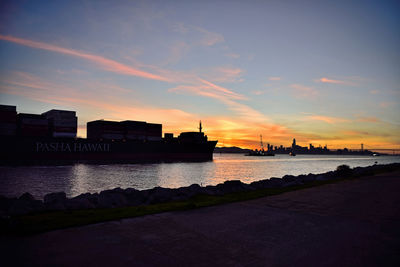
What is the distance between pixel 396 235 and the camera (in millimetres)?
4770

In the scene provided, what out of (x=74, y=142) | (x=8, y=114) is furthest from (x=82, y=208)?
(x=74, y=142)

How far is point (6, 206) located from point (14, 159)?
5029cm

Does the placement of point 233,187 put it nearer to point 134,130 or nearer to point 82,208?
point 82,208

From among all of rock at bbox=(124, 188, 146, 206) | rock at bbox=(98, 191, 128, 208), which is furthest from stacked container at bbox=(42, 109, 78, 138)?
rock at bbox=(98, 191, 128, 208)

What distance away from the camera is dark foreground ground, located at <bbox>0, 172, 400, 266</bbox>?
3531 mm

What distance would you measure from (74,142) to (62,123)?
489cm

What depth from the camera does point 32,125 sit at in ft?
161

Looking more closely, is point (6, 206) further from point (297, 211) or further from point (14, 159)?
point (14, 159)

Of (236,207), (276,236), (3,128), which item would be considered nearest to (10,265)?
(276,236)

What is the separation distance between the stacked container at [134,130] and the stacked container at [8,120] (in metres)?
23.0

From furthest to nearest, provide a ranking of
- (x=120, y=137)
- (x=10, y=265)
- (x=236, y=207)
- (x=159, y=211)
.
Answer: (x=120, y=137), (x=236, y=207), (x=159, y=211), (x=10, y=265)

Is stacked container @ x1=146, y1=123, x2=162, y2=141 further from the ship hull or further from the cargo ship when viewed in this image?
the ship hull

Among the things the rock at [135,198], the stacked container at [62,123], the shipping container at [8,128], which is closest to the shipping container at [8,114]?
the shipping container at [8,128]

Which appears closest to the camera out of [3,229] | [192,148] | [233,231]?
[3,229]
